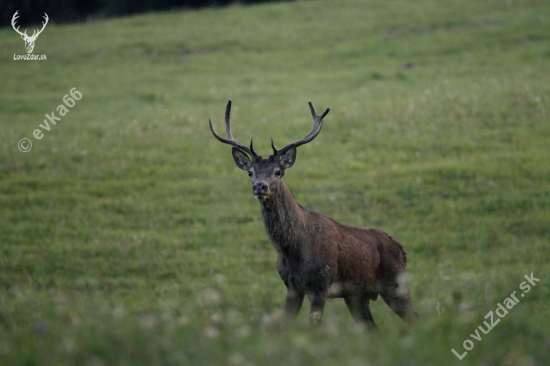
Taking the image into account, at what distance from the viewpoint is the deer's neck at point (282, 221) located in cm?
706

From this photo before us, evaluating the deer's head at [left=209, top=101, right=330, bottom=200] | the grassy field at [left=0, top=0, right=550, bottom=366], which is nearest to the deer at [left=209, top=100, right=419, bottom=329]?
the deer's head at [left=209, top=101, right=330, bottom=200]

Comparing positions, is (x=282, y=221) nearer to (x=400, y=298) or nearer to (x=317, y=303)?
(x=317, y=303)

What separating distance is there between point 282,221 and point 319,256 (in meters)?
0.56

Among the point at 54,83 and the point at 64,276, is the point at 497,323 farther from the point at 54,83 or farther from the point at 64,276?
the point at 54,83

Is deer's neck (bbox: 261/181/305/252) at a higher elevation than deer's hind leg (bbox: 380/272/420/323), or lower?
higher

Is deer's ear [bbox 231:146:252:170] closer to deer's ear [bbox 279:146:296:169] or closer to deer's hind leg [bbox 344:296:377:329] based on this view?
deer's ear [bbox 279:146:296:169]

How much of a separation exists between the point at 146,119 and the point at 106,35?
13.7 metres

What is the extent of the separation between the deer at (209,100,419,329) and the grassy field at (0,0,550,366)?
1.27ft

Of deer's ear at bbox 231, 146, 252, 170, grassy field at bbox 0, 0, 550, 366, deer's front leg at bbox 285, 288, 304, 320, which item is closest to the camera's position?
grassy field at bbox 0, 0, 550, 366

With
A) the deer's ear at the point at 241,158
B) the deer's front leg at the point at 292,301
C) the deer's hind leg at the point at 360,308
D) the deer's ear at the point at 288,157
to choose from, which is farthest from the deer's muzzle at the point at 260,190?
the deer's hind leg at the point at 360,308

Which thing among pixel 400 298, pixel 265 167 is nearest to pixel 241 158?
pixel 265 167

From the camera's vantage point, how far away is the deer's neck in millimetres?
7062

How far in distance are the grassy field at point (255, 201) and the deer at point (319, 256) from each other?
39cm

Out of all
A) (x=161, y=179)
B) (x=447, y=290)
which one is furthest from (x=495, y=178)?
(x=161, y=179)
